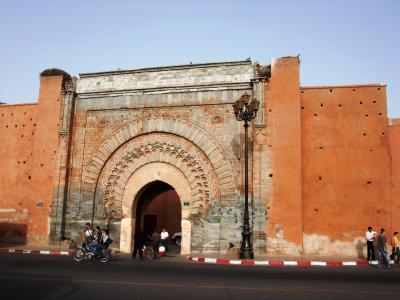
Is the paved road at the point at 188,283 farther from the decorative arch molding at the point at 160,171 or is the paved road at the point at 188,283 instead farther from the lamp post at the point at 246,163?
the decorative arch molding at the point at 160,171

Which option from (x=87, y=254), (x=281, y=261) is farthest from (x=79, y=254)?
(x=281, y=261)

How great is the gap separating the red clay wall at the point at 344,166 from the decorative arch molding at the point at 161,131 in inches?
103

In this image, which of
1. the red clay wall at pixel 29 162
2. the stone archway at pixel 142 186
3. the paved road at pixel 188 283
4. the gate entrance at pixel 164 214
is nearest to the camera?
the paved road at pixel 188 283

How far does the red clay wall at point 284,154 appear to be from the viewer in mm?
12430

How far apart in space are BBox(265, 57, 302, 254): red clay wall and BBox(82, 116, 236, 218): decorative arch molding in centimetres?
152

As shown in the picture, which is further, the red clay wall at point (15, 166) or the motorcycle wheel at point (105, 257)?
the red clay wall at point (15, 166)

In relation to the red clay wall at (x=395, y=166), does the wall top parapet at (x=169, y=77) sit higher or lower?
higher

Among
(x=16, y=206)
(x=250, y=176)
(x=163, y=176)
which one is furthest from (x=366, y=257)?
(x=16, y=206)

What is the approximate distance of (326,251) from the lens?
1238cm

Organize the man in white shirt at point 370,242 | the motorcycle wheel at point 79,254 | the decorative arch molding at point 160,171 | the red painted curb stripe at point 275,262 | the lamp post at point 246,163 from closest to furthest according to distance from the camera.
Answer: the red painted curb stripe at point 275,262 → the motorcycle wheel at point 79,254 → the lamp post at point 246,163 → the man in white shirt at point 370,242 → the decorative arch molding at point 160,171

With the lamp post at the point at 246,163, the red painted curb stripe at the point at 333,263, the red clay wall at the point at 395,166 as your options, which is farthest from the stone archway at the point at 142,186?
the red clay wall at the point at 395,166

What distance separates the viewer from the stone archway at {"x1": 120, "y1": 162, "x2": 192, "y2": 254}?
13695 mm

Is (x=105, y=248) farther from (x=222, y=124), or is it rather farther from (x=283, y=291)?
(x=283, y=291)

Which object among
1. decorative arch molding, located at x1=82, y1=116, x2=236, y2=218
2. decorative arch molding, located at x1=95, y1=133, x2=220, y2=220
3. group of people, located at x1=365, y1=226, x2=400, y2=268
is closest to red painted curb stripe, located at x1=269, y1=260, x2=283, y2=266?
group of people, located at x1=365, y1=226, x2=400, y2=268
